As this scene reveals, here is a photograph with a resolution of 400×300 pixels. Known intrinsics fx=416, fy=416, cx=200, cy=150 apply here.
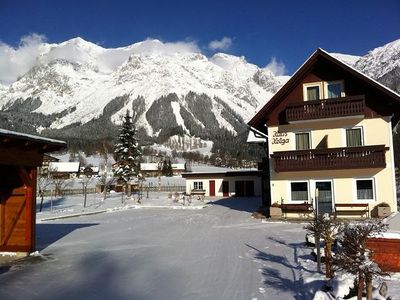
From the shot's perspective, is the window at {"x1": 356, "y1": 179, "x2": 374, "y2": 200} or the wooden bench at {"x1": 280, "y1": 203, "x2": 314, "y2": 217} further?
the wooden bench at {"x1": 280, "y1": 203, "x2": 314, "y2": 217}

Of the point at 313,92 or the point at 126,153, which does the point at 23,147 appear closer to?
the point at 313,92

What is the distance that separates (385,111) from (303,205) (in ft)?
23.0

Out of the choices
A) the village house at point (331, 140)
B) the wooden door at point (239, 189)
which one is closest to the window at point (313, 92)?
the village house at point (331, 140)

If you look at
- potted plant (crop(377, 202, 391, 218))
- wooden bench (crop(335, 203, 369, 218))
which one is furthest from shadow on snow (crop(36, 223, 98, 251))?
potted plant (crop(377, 202, 391, 218))

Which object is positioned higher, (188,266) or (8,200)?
(8,200)

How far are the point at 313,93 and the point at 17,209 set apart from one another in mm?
18184

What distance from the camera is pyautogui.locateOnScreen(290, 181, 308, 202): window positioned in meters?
25.0

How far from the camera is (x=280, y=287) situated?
9.55m

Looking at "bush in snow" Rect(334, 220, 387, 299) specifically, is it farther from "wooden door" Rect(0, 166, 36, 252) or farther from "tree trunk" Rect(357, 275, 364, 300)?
"wooden door" Rect(0, 166, 36, 252)

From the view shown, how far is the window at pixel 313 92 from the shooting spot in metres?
25.4

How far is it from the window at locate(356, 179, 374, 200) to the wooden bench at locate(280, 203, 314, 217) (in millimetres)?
2865

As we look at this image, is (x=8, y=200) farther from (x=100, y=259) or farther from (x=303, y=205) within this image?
(x=303, y=205)

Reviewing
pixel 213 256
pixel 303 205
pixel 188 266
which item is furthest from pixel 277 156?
pixel 188 266

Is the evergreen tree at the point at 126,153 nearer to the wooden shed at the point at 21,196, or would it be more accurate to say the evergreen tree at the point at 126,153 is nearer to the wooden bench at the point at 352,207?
the wooden bench at the point at 352,207
